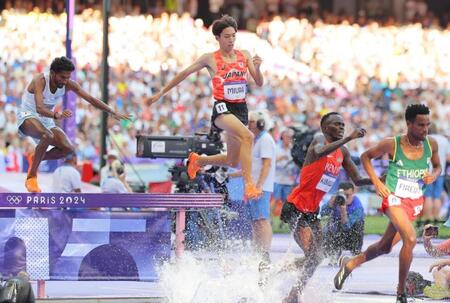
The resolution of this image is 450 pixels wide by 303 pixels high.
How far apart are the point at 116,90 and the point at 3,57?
2.69 metres

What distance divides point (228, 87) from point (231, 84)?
5 cm

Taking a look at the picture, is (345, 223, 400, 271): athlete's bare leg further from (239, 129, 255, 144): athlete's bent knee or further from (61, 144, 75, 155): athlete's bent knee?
(61, 144, 75, 155): athlete's bent knee

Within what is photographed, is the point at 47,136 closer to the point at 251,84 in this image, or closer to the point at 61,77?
the point at 61,77

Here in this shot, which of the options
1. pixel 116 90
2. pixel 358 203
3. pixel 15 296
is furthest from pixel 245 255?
pixel 116 90

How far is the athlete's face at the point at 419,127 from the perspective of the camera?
13406 millimetres

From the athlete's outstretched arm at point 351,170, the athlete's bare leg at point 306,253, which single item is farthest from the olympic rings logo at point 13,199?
the athlete's outstretched arm at point 351,170

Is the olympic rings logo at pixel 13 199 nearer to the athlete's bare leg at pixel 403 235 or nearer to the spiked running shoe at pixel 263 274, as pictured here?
the spiked running shoe at pixel 263 274

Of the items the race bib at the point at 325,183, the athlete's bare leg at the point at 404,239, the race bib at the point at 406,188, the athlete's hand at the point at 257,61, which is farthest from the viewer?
the athlete's hand at the point at 257,61

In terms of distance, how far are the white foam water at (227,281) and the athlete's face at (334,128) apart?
1230 mm

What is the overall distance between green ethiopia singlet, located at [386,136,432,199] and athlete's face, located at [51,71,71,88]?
354 cm

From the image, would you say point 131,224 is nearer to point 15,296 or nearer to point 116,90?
point 15,296

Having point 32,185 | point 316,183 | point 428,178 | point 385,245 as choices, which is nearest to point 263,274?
point 316,183

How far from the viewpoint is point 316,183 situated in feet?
44.9

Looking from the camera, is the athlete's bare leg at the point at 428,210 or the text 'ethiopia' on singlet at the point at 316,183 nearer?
the text 'ethiopia' on singlet at the point at 316,183
